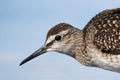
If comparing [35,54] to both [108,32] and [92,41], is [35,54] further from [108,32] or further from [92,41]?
[108,32]

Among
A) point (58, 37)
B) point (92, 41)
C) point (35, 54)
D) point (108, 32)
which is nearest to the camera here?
point (108, 32)

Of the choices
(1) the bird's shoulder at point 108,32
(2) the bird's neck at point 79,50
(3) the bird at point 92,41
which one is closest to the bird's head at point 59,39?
(3) the bird at point 92,41

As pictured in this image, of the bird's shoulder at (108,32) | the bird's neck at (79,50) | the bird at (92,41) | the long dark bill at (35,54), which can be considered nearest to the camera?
the bird at (92,41)

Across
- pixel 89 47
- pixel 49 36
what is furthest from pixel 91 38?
pixel 49 36

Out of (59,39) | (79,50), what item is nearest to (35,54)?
(59,39)

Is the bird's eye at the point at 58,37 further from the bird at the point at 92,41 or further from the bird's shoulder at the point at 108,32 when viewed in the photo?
the bird's shoulder at the point at 108,32

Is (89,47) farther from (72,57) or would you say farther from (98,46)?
(72,57)

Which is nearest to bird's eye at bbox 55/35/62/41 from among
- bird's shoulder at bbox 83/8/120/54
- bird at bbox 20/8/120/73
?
bird at bbox 20/8/120/73
